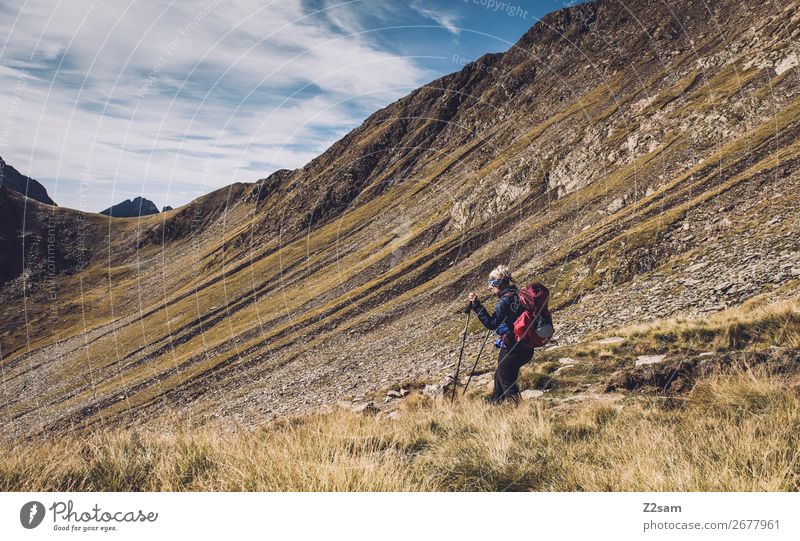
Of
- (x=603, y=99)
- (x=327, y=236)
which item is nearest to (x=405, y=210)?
(x=327, y=236)

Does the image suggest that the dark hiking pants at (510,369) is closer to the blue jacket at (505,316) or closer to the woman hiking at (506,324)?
the woman hiking at (506,324)

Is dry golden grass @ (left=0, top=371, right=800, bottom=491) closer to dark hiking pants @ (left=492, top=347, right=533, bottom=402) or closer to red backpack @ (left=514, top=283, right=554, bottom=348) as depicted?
red backpack @ (left=514, top=283, right=554, bottom=348)

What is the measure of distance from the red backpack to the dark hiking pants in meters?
0.40

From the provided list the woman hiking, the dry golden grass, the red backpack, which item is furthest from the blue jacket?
the dry golden grass

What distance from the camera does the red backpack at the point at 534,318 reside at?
6.66 meters

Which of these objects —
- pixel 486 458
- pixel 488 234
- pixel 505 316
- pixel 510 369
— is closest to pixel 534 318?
pixel 505 316

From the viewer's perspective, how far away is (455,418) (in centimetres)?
618

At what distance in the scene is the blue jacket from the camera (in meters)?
7.12

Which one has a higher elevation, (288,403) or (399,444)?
(399,444)

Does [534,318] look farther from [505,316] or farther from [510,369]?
[510,369]

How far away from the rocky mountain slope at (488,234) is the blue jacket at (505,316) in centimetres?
564

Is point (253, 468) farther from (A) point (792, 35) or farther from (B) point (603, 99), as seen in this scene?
(B) point (603, 99)

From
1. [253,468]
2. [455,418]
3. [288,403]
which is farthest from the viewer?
[288,403]

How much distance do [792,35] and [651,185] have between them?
25.1 m
